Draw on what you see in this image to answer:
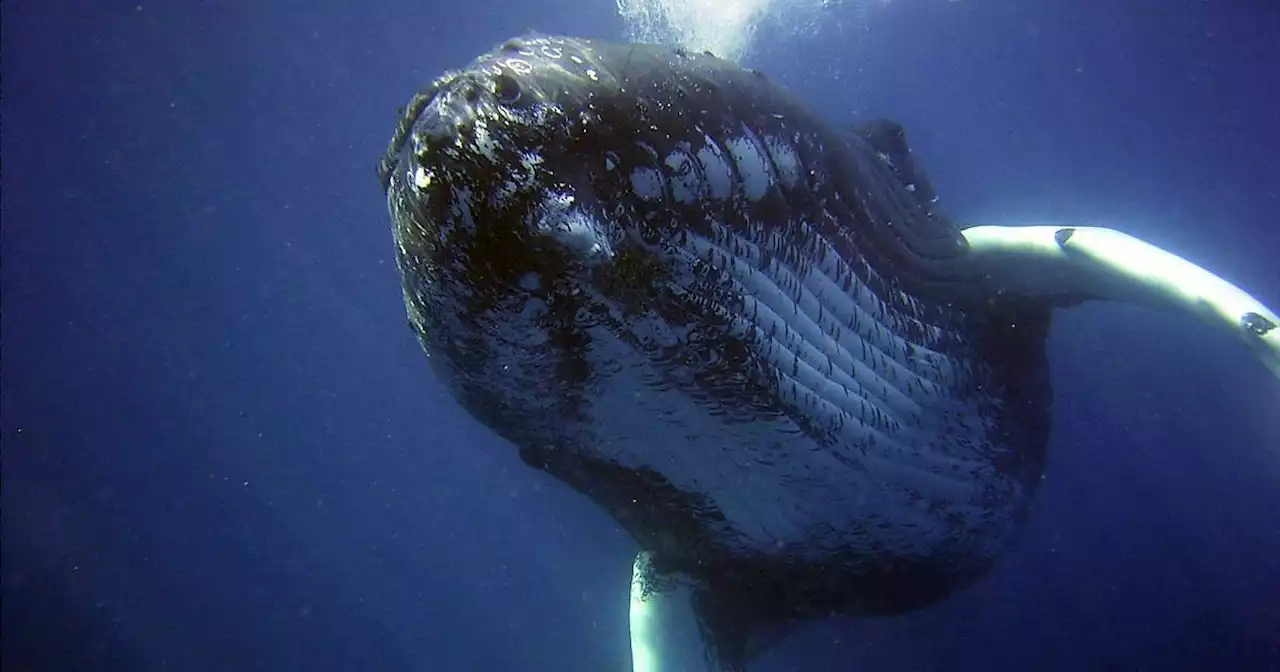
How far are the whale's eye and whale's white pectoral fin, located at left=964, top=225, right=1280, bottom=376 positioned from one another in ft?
12.4

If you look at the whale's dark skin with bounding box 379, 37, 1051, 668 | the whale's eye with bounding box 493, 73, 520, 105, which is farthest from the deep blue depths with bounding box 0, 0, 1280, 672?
the whale's eye with bounding box 493, 73, 520, 105

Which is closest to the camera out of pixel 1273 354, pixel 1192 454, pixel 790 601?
pixel 1273 354

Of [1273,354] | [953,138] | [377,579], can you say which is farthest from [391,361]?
[1273,354]

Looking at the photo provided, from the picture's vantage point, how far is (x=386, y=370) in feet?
124

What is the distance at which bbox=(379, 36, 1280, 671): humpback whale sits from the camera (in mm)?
2328

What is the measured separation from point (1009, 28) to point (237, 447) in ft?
138

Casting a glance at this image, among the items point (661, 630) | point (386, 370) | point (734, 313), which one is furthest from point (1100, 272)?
point (386, 370)

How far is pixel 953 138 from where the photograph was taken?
51.2ft

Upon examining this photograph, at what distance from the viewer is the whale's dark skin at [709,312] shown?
7.57 ft

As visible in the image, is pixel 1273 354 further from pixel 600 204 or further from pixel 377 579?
pixel 377 579

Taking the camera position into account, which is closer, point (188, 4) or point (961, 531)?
point (961, 531)

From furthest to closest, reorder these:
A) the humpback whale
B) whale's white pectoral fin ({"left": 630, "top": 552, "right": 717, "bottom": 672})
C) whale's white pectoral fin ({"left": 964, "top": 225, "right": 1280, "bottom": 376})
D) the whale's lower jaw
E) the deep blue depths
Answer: the deep blue depths, whale's white pectoral fin ({"left": 630, "top": 552, "right": 717, "bottom": 672}), whale's white pectoral fin ({"left": 964, "top": 225, "right": 1280, "bottom": 376}), the whale's lower jaw, the humpback whale

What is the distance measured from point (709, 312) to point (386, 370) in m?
37.0

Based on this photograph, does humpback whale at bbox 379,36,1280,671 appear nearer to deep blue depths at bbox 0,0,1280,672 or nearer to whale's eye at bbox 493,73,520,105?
whale's eye at bbox 493,73,520,105
